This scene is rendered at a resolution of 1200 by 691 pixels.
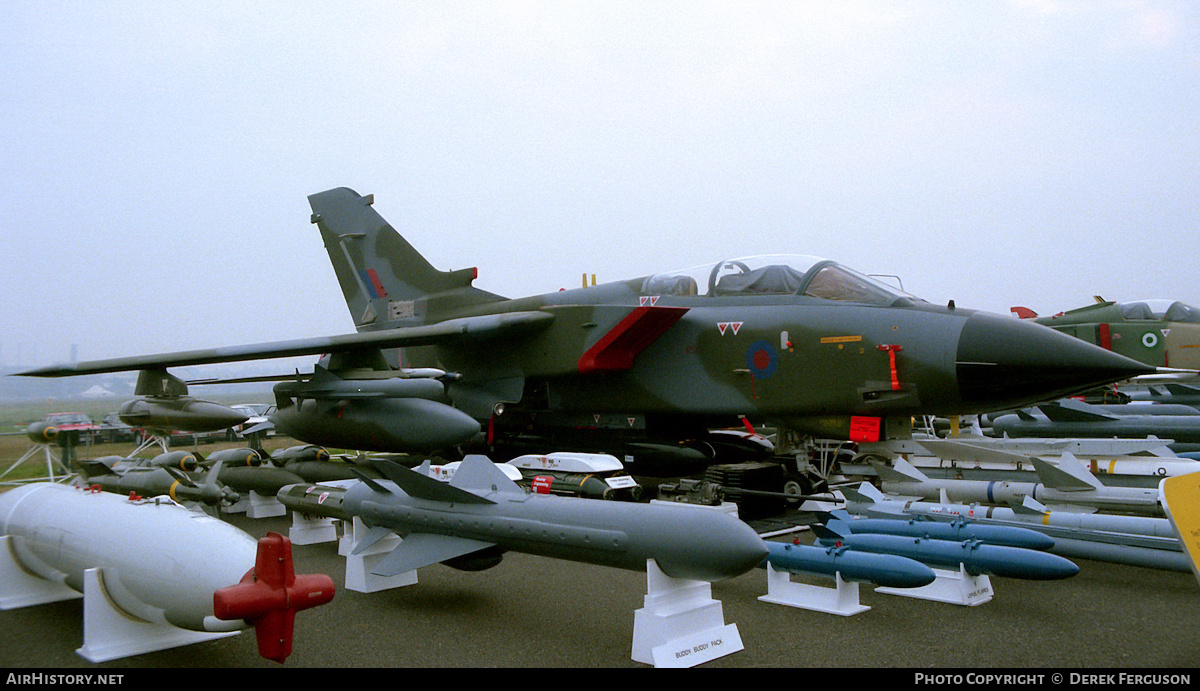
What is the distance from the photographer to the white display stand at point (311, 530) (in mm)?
8625

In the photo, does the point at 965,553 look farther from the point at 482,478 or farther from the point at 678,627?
the point at 482,478

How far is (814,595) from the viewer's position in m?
5.94

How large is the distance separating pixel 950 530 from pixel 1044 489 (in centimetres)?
212

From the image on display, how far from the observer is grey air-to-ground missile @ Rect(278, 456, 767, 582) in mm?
4812

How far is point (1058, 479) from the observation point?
307 inches

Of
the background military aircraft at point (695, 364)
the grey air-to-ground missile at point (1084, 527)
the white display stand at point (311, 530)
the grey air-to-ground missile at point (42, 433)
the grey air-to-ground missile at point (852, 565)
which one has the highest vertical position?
the background military aircraft at point (695, 364)

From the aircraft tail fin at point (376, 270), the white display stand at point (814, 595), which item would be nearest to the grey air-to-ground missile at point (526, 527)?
the white display stand at point (814, 595)

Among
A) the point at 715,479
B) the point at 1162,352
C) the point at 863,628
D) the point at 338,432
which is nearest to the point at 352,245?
the point at 338,432

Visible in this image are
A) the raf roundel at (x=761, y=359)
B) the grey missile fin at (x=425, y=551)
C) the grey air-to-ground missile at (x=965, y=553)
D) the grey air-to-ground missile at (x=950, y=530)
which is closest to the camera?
the grey air-to-ground missile at (x=965, y=553)

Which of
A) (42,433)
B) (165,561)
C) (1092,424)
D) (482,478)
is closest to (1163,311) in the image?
(1092,424)

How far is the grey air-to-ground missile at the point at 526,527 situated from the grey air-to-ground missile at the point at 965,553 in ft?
6.06

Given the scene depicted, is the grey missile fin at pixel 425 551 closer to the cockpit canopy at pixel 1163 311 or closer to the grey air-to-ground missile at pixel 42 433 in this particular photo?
the grey air-to-ground missile at pixel 42 433

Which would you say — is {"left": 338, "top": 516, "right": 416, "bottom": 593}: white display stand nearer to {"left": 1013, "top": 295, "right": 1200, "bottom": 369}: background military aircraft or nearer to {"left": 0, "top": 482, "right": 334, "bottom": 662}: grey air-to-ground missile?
{"left": 0, "top": 482, "right": 334, "bottom": 662}: grey air-to-ground missile

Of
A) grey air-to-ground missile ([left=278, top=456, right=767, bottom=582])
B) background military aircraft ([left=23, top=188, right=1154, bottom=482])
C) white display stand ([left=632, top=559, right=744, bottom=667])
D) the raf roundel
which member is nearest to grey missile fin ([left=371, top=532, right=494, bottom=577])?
grey air-to-ground missile ([left=278, top=456, right=767, bottom=582])
